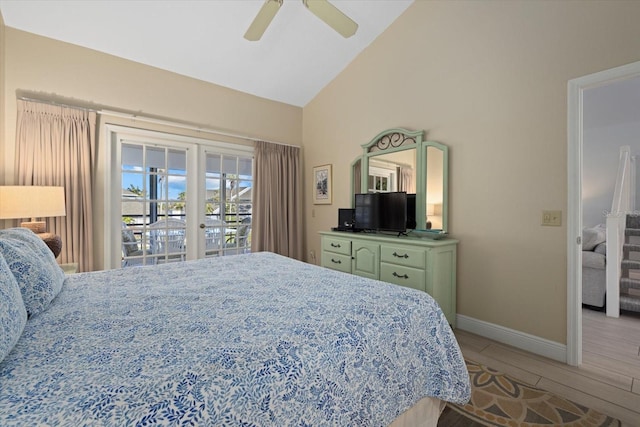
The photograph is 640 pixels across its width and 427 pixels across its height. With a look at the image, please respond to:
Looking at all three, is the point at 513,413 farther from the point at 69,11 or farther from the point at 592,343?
the point at 69,11

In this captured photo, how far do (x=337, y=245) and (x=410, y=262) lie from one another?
987 mm

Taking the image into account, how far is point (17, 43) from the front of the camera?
A: 259 cm

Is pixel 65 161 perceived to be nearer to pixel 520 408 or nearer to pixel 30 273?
pixel 30 273

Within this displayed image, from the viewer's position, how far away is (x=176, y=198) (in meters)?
3.52

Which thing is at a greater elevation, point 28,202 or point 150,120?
point 150,120

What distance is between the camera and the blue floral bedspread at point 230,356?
0.69 meters

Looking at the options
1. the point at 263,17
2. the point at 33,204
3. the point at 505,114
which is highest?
the point at 263,17

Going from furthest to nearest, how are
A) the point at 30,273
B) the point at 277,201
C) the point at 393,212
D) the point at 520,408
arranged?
the point at 277,201, the point at 393,212, the point at 520,408, the point at 30,273

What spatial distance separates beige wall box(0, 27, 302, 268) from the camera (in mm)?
2584

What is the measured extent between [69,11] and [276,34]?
183 centimetres

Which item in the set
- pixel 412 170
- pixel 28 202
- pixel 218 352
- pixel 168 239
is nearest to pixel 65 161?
pixel 28 202

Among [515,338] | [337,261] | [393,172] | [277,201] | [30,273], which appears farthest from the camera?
[277,201]

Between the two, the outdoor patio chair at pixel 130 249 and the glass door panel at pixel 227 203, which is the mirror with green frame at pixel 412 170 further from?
the outdoor patio chair at pixel 130 249

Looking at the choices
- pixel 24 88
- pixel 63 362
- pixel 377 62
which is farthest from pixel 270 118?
pixel 63 362
